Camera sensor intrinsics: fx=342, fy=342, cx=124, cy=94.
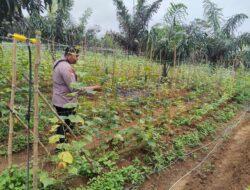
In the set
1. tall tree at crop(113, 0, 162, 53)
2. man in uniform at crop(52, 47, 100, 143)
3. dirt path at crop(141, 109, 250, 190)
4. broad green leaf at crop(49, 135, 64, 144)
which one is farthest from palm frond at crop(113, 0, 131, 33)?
broad green leaf at crop(49, 135, 64, 144)

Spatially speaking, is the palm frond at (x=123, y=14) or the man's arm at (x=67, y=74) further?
the palm frond at (x=123, y=14)

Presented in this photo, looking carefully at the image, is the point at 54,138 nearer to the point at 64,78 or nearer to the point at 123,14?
the point at 64,78

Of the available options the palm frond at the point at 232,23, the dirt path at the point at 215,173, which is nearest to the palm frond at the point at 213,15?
the palm frond at the point at 232,23

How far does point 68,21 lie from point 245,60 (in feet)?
35.1

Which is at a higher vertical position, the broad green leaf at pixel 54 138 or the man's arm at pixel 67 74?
the man's arm at pixel 67 74

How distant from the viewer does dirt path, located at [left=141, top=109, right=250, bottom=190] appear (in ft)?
15.3

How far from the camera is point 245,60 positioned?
20016 mm

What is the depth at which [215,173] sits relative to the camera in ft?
17.1

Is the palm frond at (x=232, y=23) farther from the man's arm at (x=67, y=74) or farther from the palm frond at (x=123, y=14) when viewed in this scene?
the man's arm at (x=67, y=74)

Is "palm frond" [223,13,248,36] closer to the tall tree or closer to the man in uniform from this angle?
the tall tree

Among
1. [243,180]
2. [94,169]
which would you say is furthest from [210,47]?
[94,169]

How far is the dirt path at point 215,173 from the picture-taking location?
466 cm

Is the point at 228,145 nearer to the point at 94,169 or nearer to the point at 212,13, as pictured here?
the point at 94,169

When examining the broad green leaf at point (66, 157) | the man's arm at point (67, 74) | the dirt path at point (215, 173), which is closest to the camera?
the broad green leaf at point (66, 157)
